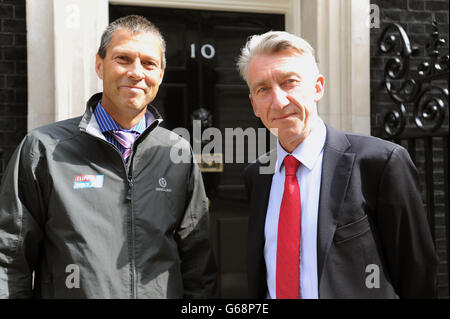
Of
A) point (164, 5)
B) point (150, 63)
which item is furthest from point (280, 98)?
point (164, 5)

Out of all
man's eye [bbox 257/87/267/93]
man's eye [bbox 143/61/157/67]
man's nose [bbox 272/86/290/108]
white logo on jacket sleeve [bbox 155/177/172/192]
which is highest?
man's eye [bbox 143/61/157/67]

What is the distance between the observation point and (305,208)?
6.03 feet

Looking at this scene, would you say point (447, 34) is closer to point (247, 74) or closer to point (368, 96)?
point (368, 96)

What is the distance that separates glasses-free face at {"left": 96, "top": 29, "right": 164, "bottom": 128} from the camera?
2.09m

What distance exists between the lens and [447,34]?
436cm

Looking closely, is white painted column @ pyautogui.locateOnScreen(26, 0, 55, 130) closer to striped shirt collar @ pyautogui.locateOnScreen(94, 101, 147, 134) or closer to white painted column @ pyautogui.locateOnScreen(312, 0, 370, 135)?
striped shirt collar @ pyautogui.locateOnScreen(94, 101, 147, 134)

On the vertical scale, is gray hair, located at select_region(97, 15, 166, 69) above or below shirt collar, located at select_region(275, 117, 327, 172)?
above

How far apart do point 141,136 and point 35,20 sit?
200 cm

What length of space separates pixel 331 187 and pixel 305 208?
141 mm

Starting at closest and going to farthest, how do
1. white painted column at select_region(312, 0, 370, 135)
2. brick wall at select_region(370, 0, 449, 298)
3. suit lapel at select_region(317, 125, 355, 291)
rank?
suit lapel at select_region(317, 125, 355, 291), white painted column at select_region(312, 0, 370, 135), brick wall at select_region(370, 0, 449, 298)

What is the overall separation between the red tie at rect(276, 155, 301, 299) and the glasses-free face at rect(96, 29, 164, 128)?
852mm

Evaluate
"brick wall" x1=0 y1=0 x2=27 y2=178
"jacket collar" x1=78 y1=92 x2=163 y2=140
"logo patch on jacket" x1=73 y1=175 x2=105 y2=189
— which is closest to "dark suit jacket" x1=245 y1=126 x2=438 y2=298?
"jacket collar" x1=78 y1=92 x2=163 y2=140

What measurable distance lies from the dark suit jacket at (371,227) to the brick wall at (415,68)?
2.43m

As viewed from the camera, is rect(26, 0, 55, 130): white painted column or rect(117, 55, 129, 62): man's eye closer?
rect(117, 55, 129, 62): man's eye
